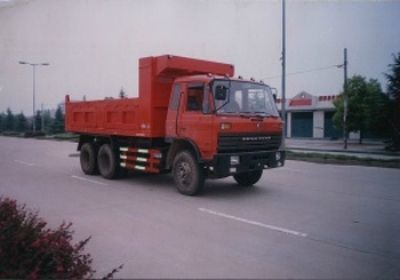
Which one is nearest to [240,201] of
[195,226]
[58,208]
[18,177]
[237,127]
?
[237,127]

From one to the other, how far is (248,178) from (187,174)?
216cm

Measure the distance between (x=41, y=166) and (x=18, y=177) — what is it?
324 cm

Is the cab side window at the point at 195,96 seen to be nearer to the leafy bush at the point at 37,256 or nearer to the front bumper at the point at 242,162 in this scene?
the front bumper at the point at 242,162

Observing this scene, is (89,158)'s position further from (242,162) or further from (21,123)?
(21,123)

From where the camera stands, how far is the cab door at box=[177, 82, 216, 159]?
29.9ft

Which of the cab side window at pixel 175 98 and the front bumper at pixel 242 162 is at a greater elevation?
the cab side window at pixel 175 98

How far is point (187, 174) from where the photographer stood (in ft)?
32.1

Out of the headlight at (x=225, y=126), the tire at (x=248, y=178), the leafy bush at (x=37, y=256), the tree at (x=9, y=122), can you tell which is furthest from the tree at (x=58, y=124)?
the leafy bush at (x=37, y=256)

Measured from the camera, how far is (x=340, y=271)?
5.06 metres

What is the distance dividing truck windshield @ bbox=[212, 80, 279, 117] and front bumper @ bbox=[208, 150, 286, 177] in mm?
928

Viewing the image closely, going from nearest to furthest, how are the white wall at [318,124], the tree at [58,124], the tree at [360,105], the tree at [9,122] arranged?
the tree at [360,105], the white wall at [318,124], the tree at [58,124], the tree at [9,122]

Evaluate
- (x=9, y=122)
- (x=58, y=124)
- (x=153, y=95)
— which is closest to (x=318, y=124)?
(x=58, y=124)

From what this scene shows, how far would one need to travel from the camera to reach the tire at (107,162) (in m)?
12.4

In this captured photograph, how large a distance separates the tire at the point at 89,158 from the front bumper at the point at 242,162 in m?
5.25
